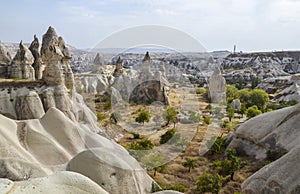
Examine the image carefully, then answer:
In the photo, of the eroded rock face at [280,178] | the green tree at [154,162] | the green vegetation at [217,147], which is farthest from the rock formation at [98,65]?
the eroded rock face at [280,178]

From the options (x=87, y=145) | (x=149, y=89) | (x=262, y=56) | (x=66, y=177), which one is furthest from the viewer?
(x=262, y=56)

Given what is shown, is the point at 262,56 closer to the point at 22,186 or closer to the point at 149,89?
the point at 149,89

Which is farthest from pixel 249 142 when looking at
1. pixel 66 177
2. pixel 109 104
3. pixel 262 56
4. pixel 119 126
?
pixel 262 56

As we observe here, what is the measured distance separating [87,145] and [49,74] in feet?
20.4

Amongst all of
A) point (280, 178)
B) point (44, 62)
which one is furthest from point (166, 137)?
point (280, 178)

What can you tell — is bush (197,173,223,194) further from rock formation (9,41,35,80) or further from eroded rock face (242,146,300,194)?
rock formation (9,41,35,80)

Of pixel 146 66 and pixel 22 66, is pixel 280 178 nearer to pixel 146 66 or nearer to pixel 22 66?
pixel 22 66

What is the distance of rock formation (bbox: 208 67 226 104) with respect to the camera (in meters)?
38.7

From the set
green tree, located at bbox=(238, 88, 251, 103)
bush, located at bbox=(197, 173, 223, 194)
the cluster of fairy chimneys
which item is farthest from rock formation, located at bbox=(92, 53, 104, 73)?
bush, located at bbox=(197, 173, 223, 194)

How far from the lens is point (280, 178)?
9.46 meters

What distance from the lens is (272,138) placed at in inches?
604

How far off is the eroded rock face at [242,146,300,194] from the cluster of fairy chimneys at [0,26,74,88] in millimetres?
11269

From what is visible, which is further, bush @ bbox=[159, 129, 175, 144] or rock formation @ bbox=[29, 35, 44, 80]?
rock formation @ bbox=[29, 35, 44, 80]

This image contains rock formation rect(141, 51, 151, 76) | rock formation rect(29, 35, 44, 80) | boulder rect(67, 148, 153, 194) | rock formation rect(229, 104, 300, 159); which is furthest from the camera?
rock formation rect(141, 51, 151, 76)
